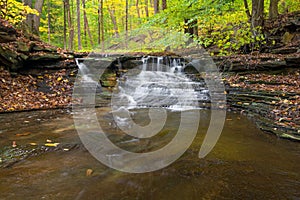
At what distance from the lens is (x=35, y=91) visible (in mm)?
7527

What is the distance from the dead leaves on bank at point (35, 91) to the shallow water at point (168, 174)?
2.47 metres

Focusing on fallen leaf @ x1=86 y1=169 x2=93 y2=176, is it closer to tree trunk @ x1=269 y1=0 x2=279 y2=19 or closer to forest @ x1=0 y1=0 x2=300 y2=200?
forest @ x1=0 y1=0 x2=300 y2=200

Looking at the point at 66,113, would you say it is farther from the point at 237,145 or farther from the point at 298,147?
the point at 298,147

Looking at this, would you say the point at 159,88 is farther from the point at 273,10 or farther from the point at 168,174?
the point at 273,10

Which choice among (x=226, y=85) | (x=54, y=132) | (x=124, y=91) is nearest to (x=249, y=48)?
(x=226, y=85)

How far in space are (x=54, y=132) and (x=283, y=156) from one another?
3.85 meters

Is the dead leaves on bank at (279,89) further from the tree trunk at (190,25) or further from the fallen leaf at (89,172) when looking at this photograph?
the fallen leaf at (89,172)

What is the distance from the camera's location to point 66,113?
19.4ft

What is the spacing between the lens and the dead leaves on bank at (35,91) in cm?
635

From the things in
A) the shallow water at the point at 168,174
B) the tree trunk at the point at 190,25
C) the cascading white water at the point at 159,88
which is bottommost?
the shallow water at the point at 168,174

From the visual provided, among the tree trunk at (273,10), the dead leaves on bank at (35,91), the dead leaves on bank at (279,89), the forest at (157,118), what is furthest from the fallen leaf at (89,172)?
the tree trunk at (273,10)

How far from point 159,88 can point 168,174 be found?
6272 mm

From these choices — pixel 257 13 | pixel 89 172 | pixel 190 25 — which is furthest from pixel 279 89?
pixel 89 172

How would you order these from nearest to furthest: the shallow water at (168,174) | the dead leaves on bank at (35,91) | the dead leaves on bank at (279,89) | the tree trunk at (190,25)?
the shallow water at (168,174)
the dead leaves on bank at (279,89)
the dead leaves on bank at (35,91)
the tree trunk at (190,25)
